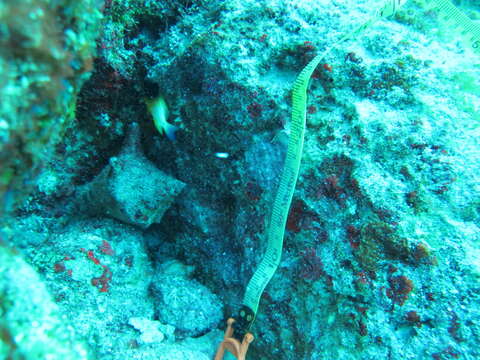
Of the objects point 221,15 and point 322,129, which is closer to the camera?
point 322,129

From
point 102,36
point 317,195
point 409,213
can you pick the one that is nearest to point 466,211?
point 409,213

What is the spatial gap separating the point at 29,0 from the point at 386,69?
1913 millimetres

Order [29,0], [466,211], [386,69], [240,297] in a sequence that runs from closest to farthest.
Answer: [29,0] → [466,211] → [386,69] → [240,297]

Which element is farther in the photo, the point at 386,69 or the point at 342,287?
the point at 386,69

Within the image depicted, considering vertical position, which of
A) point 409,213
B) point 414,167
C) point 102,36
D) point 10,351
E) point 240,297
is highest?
point 102,36

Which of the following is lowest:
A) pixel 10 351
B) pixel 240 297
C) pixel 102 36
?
pixel 240 297

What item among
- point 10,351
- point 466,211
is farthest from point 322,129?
point 10,351

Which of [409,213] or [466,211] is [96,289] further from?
[466,211]

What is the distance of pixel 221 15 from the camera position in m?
2.25

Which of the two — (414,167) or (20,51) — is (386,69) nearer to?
(414,167)

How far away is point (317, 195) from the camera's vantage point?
5.89ft

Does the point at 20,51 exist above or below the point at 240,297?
above

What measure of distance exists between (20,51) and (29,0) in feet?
0.49

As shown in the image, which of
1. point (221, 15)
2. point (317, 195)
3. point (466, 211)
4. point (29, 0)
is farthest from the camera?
point (221, 15)
